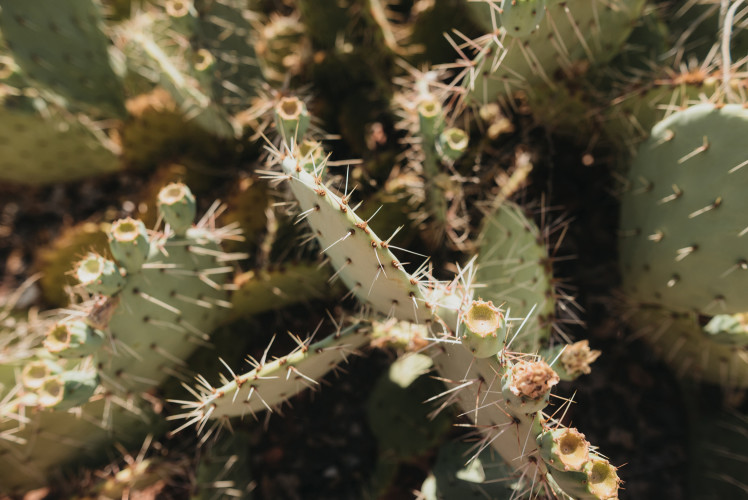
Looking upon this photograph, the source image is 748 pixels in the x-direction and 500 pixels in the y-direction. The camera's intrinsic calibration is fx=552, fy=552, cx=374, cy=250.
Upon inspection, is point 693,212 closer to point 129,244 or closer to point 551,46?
point 551,46

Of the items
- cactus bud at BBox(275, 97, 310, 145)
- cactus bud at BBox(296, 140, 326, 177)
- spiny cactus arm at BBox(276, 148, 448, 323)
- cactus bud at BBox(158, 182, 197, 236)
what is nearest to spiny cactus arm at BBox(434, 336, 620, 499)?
spiny cactus arm at BBox(276, 148, 448, 323)

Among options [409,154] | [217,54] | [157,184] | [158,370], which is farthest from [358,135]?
[158,370]

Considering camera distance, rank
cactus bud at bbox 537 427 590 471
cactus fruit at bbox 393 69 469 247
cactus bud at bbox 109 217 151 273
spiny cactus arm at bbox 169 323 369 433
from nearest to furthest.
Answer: cactus bud at bbox 537 427 590 471 < spiny cactus arm at bbox 169 323 369 433 < cactus bud at bbox 109 217 151 273 < cactus fruit at bbox 393 69 469 247

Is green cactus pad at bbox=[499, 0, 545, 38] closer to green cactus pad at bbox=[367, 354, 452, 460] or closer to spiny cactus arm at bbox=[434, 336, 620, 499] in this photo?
spiny cactus arm at bbox=[434, 336, 620, 499]

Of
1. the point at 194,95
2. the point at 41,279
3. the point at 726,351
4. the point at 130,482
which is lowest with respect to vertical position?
the point at 726,351

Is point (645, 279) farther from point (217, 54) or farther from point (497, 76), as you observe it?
point (217, 54)

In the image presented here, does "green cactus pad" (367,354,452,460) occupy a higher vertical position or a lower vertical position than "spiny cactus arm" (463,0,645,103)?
lower
